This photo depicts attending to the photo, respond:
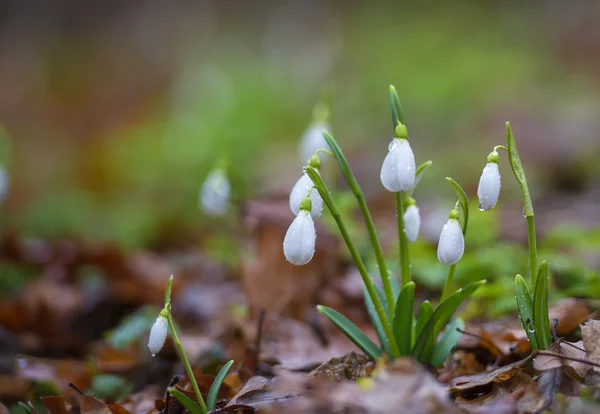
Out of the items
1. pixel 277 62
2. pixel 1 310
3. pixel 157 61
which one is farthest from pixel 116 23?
pixel 1 310

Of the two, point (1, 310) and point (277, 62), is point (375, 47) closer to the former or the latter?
point (277, 62)

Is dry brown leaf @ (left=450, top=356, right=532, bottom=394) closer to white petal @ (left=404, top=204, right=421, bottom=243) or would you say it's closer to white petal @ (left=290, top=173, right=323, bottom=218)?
white petal @ (left=404, top=204, right=421, bottom=243)

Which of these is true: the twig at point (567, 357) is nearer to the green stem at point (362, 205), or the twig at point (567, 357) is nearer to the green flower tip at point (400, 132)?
the green stem at point (362, 205)

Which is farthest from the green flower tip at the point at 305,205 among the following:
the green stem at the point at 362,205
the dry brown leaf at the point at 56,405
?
the dry brown leaf at the point at 56,405

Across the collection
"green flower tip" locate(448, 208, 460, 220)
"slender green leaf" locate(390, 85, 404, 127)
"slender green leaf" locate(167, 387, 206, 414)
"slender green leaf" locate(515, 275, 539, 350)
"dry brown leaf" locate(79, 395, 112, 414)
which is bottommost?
"dry brown leaf" locate(79, 395, 112, 414)

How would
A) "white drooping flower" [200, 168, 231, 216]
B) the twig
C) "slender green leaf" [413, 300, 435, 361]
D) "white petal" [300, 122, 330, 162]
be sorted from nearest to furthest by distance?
1. the twig
2. "slender green leaf" [413, 300, 435, 361]
3. "white petal" [300, 122, 330, 162]
4. "white drooping flower" [200, 168, 231, 216]

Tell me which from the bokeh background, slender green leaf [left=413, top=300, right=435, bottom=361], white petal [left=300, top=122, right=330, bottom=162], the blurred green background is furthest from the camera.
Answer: the blurred green background

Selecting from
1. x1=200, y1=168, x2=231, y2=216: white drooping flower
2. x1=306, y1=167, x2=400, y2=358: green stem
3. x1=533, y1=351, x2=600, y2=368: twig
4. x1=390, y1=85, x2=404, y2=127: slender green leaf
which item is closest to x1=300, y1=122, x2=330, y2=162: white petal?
x1=200, y1=168, x2=231, y2=216: white drooping flower
